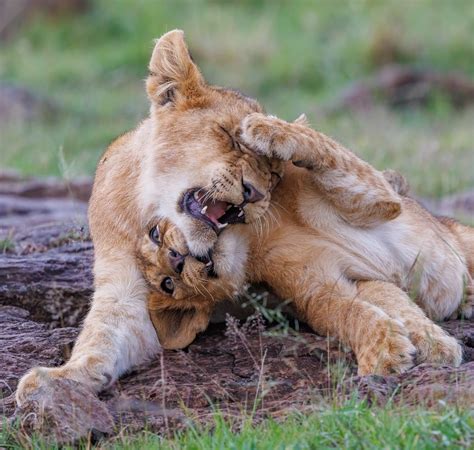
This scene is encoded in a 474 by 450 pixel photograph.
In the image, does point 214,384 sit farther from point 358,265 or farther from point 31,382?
point 358,265

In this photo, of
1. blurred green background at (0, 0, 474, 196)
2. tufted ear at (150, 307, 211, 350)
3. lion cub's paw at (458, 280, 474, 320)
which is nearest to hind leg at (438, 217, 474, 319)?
lion cub's paw at (458, 280, 474, 320)

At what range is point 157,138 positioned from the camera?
15.2 ft

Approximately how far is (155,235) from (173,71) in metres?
0.75

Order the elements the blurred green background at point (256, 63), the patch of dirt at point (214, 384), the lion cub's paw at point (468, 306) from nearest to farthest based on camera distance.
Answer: the patch of dirt at point (214, 384) → the lion cub's paw at point (468, 306) → the blurred green background at point (256, 63)

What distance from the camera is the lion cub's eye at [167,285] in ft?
14.0

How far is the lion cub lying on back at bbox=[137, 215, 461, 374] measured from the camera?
13.5 feet

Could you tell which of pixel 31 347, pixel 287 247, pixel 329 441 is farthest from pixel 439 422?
pixel 31 347

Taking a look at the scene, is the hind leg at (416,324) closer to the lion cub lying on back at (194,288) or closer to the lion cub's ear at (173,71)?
A: the lion cub lying on back at (194,288)

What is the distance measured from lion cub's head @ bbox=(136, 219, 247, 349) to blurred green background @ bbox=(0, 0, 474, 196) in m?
4.80

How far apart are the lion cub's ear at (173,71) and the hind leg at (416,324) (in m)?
1.08

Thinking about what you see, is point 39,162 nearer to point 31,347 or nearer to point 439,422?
point 31,347

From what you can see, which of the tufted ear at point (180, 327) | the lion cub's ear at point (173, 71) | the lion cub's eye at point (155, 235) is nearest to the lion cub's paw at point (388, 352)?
the tufted ear at point (180, 327)

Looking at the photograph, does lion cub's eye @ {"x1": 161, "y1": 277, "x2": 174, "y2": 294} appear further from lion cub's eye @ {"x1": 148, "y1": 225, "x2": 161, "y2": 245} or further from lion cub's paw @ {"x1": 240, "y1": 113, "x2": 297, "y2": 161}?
lion cub's paw @ {"x1": 240, "y1": 113, "x2": 297, "y2": 161}

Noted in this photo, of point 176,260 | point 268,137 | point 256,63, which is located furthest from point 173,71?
point 256,63
